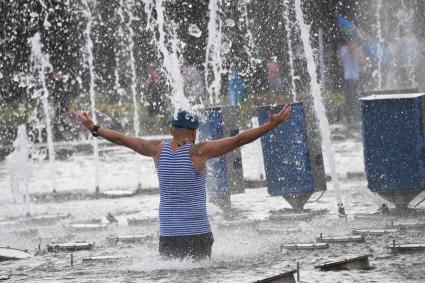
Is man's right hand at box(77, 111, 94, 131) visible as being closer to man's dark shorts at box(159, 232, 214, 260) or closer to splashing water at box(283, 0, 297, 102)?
man's dark shorts at box(159, 232, 214, 260)

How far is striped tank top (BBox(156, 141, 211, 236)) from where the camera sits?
8.73m

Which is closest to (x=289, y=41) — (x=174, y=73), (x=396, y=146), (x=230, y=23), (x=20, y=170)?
(x=230, y=23)

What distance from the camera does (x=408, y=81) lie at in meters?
34.2

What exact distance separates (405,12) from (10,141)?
15.7 m

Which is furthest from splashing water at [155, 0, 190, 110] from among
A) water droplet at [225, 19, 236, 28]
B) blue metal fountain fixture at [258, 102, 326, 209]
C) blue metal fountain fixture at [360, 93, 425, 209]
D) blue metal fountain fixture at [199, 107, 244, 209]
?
blue metal fountain fixture at [360, 93, 425, 209]

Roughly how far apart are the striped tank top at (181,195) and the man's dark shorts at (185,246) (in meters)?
0.04

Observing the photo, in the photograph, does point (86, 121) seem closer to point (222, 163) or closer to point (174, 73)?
point (222, 163)

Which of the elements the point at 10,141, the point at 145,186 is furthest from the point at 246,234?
the point at 10,141

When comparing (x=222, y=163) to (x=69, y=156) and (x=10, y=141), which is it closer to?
(x=69, y=156)

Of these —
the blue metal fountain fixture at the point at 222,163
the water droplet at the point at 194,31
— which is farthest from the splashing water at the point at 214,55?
the blue metal fountain fixture at the point at 222,163

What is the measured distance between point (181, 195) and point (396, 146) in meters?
4.29

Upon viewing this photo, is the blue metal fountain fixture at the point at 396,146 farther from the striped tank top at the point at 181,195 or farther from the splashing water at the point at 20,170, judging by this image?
the splashing water at the point at 20,170

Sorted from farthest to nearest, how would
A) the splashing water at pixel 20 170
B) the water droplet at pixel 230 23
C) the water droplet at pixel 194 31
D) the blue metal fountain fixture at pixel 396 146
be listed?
1. the water droplet at pixel 230 23
2. the water droplet at pixel 194 31
3. the splashing water at pixel 20 170
4. the blue metal fountain fixture at pixel 396 146

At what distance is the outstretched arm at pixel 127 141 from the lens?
8664mm
